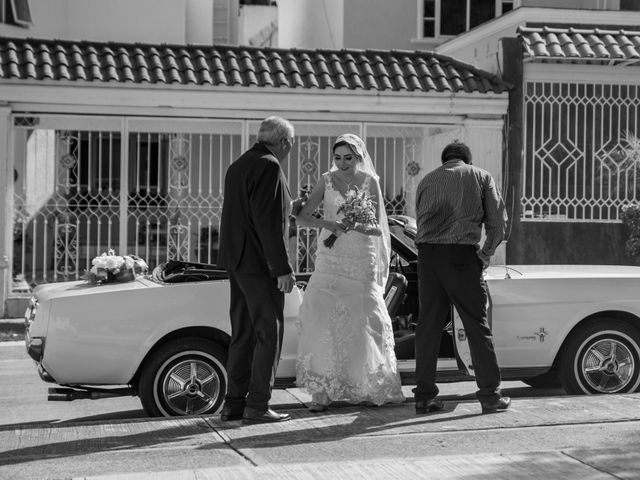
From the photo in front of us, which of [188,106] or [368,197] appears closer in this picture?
[368,197]

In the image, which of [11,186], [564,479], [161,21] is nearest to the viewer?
[564,479]

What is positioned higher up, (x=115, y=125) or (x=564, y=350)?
(x=115, y=125)

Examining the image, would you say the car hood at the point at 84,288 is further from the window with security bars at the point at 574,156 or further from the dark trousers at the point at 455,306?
the window with security bars at the point at 574,156

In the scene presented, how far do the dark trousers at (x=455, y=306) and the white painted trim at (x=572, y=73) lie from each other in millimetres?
8914

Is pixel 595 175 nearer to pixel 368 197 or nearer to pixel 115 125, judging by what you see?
pixel 115 125

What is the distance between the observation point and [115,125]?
15312 mm

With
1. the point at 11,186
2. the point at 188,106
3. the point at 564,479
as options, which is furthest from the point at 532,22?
the point at 564,479

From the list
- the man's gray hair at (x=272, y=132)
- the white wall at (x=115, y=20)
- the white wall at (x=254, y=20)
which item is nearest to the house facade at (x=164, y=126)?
the white wall at (x=115, y=20)

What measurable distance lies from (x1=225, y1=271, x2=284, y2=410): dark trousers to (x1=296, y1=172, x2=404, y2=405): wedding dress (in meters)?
0.49

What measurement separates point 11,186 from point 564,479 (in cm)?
1100

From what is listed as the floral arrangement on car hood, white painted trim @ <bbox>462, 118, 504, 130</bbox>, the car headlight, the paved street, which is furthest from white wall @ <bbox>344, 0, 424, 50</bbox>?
the paved street

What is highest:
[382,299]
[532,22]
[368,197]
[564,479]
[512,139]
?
[532,22]

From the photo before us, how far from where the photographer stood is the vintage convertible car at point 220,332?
7.64 meters

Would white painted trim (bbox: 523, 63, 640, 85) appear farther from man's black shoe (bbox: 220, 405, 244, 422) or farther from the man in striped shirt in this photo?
man's black shoe (bbox: 220, 405, 244, 422)
